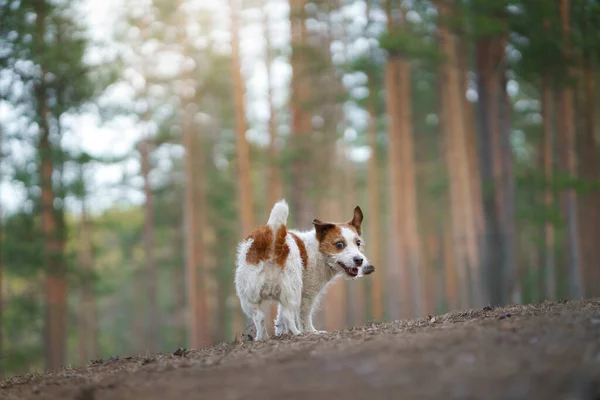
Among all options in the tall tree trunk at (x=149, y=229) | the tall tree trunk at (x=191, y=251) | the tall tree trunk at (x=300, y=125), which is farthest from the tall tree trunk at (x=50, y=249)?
the tall tree trunk at (x=149, y=229)

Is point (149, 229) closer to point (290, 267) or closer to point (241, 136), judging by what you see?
point (241, 136)

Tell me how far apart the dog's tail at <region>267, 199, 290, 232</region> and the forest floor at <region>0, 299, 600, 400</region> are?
4.95ft

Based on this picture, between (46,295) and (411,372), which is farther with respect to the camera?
(46,295)

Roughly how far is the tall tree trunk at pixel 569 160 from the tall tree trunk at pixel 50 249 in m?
16.0

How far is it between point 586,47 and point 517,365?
17.4 metres

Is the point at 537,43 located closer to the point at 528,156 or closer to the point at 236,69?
the point at 236,69

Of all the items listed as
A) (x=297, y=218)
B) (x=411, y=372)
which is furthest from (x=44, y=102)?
(x=411, y=372)

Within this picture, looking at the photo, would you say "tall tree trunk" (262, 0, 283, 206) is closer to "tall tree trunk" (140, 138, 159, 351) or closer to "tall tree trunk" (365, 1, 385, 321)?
"tall tree trunk" (365, 1, 385, 321)

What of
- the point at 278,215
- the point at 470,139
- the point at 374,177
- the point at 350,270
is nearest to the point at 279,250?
the point at 278,215

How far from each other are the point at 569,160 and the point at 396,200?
20.2 ft

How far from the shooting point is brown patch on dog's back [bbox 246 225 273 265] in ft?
28.2

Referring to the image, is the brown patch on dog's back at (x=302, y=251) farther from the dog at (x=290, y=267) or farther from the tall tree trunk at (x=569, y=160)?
the tall tree trunk at (x=569, y=160)

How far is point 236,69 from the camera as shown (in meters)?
23.7

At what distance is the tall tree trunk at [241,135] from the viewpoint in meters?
22.9
